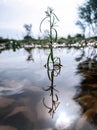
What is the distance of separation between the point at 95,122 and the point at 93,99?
63cm

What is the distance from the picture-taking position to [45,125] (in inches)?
80.2

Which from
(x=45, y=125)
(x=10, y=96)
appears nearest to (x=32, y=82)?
(x=10, y=96)

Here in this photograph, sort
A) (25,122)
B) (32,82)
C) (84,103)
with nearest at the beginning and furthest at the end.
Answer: (25,122) → (84,103) → (32,82)

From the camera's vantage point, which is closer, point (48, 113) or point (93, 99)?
point (48, 113)

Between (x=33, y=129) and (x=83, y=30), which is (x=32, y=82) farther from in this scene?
(x=83, y=30)

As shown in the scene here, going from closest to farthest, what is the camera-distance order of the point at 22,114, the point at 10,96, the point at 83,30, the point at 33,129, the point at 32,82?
the point at 33,129, the point at 22,114, the point at 10,96, the point at 32,82, the point at 83,30

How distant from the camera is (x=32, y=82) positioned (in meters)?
3.84

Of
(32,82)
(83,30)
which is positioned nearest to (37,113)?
(32,82)

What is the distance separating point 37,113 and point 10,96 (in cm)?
68

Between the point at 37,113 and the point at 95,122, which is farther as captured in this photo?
the point at 37,113

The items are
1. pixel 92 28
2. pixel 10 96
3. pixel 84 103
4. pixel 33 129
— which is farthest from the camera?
pixel 92 28

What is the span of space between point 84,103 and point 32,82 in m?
1.44

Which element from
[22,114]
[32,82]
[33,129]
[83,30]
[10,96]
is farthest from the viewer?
[83,30]

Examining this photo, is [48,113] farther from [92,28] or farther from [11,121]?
[92,28]
